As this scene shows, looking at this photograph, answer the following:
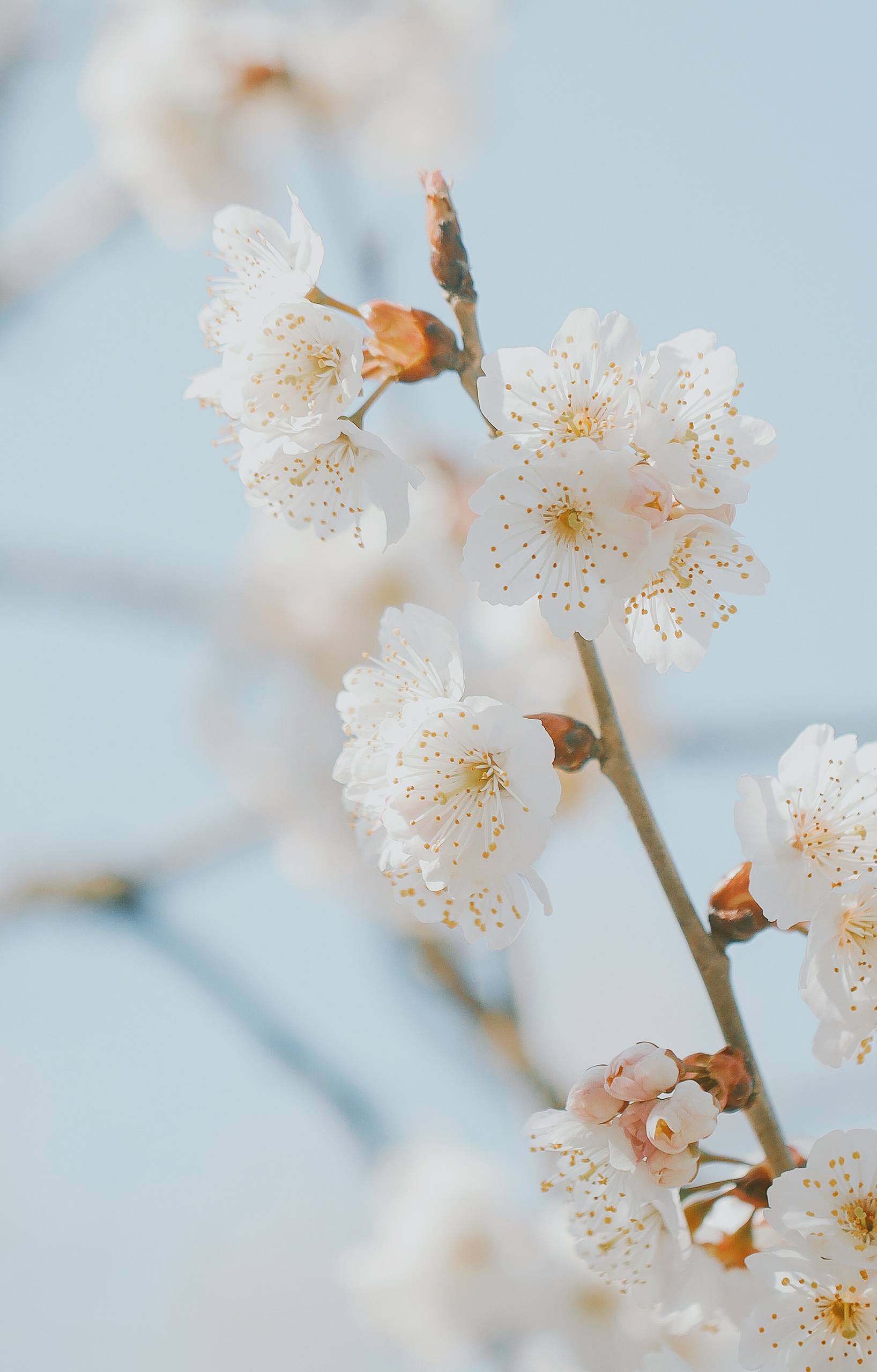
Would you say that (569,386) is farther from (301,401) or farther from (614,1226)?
(614,1226)

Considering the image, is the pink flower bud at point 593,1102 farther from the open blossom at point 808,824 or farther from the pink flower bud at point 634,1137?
the open blossom at point 808,824

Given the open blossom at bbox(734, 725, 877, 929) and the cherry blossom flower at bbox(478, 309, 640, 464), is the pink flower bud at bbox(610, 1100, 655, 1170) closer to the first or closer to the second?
the open blossom at bbox(734, 725, 877, 929)

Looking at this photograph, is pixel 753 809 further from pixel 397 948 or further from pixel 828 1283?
pixel 397 948

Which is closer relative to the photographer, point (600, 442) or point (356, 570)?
point (600, 442)

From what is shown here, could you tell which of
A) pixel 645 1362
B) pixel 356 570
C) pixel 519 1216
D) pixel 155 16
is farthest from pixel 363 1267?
pixel 155 16

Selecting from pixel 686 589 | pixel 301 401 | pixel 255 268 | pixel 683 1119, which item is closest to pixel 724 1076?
pixel 683 1119
